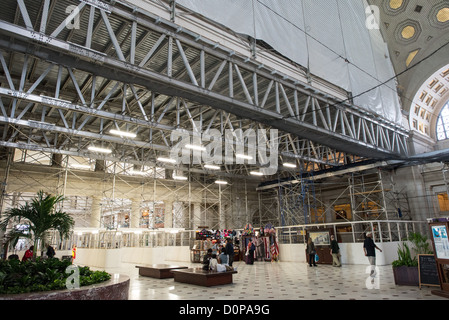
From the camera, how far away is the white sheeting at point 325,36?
33.0ft

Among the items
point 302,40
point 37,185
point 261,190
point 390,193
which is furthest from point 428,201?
point 37,185

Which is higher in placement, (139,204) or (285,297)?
(139,204)

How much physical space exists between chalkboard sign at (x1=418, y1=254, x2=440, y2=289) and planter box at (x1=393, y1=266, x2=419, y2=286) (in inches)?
9.7

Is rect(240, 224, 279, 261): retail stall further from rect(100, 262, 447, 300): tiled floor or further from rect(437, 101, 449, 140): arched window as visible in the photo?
rect(437, 101, 449, 140): arched window

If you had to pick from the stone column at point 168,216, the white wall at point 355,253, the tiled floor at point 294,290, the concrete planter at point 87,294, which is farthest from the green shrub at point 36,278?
the stone column at point 168,216

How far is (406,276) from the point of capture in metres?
7.68

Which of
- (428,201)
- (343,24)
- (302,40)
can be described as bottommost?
(428,201)

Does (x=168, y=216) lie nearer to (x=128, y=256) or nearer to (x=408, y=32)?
(x=128, y=256)

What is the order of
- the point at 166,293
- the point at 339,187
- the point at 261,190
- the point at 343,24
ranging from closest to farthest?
the point at 166,293
the point at 343,24
the point at 339,187
the point at 261,190

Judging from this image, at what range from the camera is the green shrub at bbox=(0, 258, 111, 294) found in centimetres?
505

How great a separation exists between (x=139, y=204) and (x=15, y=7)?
1609 cm

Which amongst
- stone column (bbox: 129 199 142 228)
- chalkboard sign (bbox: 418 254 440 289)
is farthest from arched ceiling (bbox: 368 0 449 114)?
stone column (bbox: 129 199 142 228)

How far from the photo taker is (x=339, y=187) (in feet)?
78.5

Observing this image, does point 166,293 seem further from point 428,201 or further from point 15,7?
point 428,201
